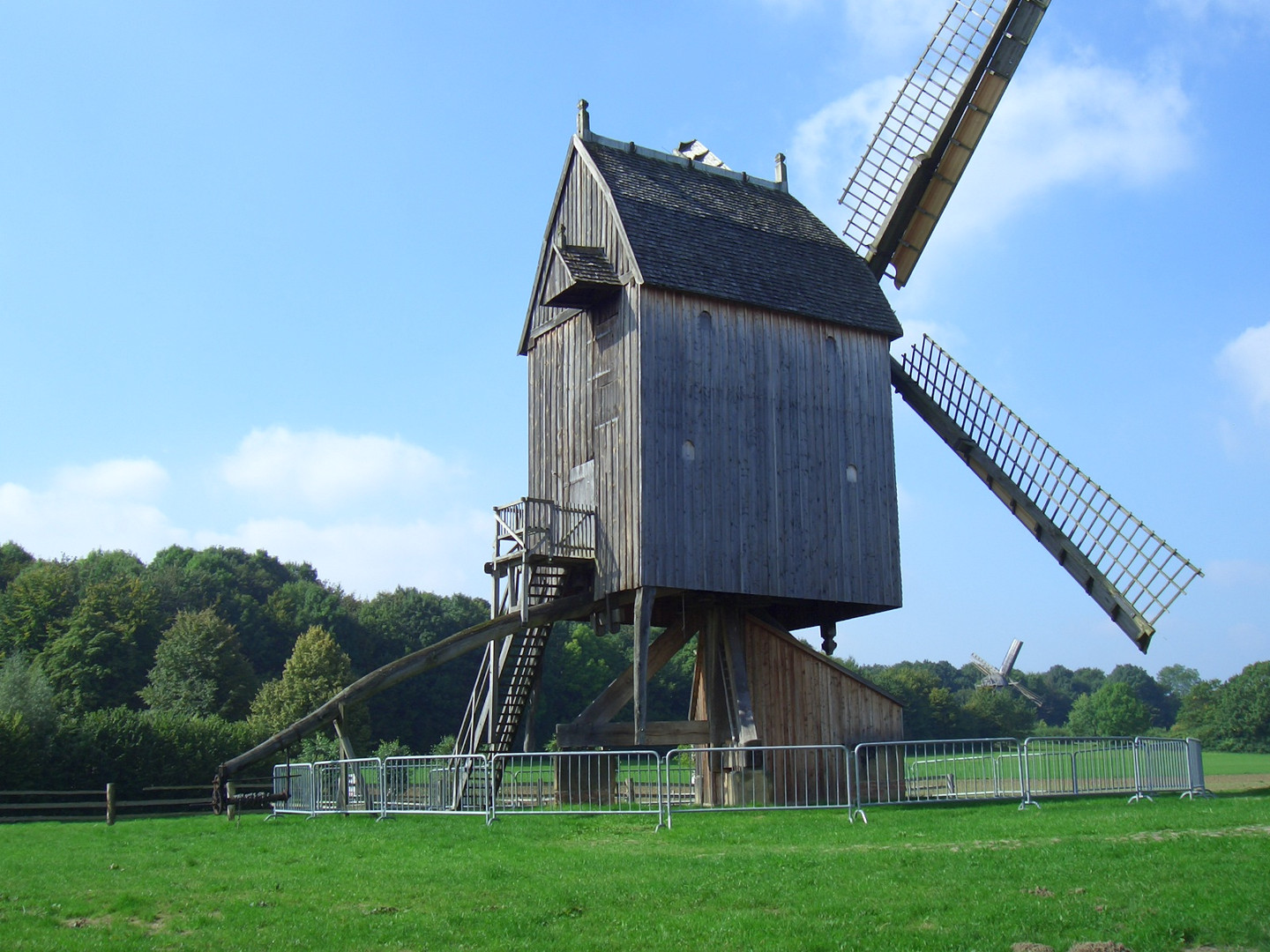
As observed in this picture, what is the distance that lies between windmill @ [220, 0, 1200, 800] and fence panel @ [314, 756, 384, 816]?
1.18 metres

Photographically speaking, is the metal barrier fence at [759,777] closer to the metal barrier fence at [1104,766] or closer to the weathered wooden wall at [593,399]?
the metal barrier fence at [1104,766]

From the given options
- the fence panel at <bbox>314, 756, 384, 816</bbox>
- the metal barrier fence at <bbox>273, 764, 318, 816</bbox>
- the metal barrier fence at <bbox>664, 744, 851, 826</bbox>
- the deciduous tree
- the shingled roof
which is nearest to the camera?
the fence panel at <bbox>314, 756, 384, 816</bbox>

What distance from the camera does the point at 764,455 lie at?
23.0 metres

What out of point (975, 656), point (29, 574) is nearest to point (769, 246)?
point (29, 574)

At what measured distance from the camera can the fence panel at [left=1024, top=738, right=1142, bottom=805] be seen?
18.4 metres

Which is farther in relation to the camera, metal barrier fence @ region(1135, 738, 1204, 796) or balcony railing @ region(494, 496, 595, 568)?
balcony railing @ region(494, 496, 595, 568)

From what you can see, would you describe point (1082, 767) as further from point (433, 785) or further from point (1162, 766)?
point (433, 785)

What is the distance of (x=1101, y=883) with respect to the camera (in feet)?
34.5

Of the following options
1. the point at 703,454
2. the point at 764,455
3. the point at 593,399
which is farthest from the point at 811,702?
the point at 593,399

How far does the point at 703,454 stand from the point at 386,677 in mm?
6833

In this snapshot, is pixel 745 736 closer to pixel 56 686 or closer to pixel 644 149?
pixel 644 149

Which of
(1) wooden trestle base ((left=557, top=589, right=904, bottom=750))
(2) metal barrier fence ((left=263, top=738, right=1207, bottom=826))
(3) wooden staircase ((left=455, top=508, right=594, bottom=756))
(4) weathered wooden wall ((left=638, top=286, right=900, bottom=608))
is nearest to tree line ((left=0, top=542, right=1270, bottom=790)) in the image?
Answer: (3) wooden staircase ((left=455, top=508, right=594, bottom=756))

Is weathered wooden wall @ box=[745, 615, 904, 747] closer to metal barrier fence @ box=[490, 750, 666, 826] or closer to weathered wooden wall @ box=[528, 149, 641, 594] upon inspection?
metal barrier fence @ box=[490, 750, 666, 826]

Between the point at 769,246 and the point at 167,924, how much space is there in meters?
18.0
